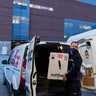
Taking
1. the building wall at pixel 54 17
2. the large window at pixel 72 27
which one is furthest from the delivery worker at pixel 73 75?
the large window at pixel 72 27

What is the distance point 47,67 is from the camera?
7691mm

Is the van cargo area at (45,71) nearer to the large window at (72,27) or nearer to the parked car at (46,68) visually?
the parked car at (46,68)

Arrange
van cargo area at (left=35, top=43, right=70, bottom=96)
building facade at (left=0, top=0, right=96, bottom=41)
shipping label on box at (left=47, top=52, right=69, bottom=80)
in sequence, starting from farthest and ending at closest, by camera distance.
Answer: building facade at (left=0, top=0, right=96, bottom=41) → van cargo area at (left=35, top=43, right=70, bottom=96) → shipping label on box at (left=47, top=52, right=69, bottom=80)

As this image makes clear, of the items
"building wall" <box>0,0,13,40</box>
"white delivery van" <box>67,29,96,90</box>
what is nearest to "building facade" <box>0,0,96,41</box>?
"building wall" <box>0,0,13,40</box>

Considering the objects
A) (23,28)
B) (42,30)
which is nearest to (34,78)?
(23,28)

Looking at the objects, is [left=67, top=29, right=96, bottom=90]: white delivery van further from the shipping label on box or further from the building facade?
the building facade

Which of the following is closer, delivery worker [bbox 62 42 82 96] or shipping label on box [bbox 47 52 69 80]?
delivery worker [bbox 62 42 82 96]

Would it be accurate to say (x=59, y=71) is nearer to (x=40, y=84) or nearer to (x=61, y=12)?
(x=40, y=84)

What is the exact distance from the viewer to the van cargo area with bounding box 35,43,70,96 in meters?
7.34

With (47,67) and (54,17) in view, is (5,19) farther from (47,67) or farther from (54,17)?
(47,67)

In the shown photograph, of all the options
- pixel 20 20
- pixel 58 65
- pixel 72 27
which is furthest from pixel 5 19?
pixel 58 65

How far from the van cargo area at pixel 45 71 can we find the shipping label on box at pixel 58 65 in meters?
0.33

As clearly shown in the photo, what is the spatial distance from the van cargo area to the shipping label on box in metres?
0.33

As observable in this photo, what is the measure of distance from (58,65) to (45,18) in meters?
72.4
